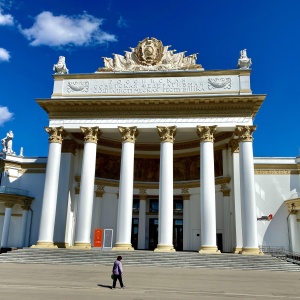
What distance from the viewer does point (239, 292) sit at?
10.9 metres

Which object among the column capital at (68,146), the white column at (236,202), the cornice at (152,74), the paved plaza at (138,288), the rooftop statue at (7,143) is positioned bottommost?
the paved plaza at (138,288)

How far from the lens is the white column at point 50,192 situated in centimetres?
2378

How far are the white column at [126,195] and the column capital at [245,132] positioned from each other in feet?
24.5

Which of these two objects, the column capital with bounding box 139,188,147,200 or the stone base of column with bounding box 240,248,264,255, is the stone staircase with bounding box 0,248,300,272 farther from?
the column capital with bounding box 139,188,147,200

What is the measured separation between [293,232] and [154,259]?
44.4ft

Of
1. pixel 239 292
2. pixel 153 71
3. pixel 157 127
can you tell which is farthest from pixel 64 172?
pixel 239 292

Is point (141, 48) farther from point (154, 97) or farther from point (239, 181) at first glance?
point (239, 181)

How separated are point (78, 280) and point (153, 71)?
58.6ft

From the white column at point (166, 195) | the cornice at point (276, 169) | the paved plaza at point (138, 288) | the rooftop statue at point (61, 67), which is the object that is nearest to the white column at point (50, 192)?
the rooftop statue at point (61, 67)

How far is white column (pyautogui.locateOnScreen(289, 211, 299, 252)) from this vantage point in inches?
1076

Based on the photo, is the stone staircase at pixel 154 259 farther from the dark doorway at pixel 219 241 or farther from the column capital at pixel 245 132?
the column capital at pixel 245 132

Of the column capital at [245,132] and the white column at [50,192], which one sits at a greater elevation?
the column capital at [245,132]

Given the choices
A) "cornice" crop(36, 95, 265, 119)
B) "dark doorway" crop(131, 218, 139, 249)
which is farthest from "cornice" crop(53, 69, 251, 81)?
"dark doorway" crop(131, 218, 139, 249)

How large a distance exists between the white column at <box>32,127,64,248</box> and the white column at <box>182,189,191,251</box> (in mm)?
11644
